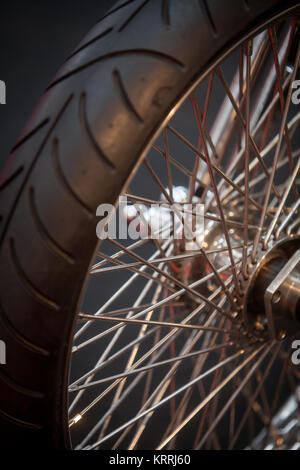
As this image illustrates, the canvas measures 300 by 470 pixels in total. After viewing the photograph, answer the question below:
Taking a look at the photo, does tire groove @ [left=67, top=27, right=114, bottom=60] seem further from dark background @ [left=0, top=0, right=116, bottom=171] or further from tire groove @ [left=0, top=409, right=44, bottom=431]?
dark background @ [left=0, top=0, right=116, bottom=171]

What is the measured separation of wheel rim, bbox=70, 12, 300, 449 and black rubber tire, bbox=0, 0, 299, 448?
0.07 metres

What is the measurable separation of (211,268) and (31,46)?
2.27ft

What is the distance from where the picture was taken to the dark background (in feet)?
2.69

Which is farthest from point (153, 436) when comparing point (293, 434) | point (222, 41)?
point (222, 41)

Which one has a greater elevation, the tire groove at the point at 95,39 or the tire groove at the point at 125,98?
the tire groove at the point at 95,39

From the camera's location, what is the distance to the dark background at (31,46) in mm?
821

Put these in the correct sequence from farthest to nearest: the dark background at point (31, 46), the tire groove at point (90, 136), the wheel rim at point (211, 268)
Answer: the dark background at point (31, 46) → the wheel rim at point (211, 268) → the tire groove at point (90, 136)

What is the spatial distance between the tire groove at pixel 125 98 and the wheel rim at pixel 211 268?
0.34ft

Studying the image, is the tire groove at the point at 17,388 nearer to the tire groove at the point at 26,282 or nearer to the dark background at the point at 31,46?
the tire groove at the point at 26,282

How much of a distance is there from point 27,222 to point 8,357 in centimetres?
9

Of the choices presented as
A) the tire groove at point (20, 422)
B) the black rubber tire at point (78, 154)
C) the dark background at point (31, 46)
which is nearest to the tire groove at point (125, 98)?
the black rubber tire at point (78, 154)

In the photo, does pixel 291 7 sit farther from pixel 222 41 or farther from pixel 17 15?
pixel 17 15

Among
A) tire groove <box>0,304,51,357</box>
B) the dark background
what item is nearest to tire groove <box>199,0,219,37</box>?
tire groove <box>0,304,51,357</box>

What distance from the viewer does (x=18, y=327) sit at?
25 centimetres
